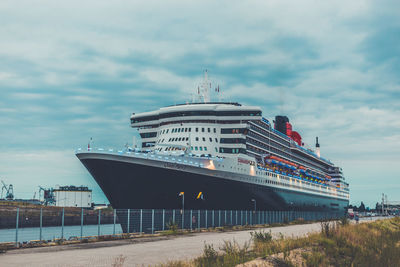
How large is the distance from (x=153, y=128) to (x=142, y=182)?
56.6 feet

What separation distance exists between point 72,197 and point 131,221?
130500 millimetres

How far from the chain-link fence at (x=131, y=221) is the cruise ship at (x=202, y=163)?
6.09ft

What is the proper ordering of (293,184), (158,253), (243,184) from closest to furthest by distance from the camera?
1. (158,253)
2. (243,184)
3. (293,184)

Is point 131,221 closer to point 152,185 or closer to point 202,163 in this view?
point 152,185

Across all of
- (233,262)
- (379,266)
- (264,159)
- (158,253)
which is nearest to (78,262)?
(158,253)

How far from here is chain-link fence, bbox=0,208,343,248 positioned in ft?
94.5

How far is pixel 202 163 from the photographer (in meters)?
42.4

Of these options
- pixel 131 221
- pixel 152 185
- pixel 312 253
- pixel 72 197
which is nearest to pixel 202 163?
pixel 152 185

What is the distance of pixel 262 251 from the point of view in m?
14.6

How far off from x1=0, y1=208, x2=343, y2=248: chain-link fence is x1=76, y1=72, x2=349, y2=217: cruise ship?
73.1 inches

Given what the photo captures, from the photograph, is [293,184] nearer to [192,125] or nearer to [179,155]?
[192,125]

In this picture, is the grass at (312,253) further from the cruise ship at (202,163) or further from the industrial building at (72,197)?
the industrial building at (72,197)

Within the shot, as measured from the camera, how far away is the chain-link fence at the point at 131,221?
28.8 metres

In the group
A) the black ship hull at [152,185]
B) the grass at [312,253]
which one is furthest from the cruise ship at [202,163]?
the grass at [312,253]
